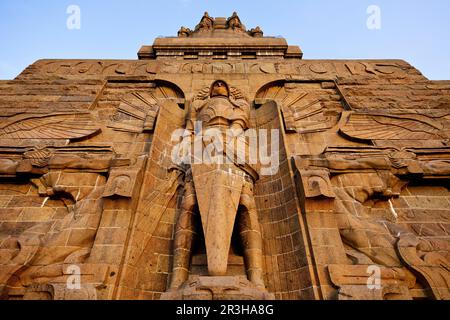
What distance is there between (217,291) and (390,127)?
6447 millimetres

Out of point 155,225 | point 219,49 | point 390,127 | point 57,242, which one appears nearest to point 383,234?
point 390,127

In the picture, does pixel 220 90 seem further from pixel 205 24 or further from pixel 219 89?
pixel 205 24

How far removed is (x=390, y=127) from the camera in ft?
23.4

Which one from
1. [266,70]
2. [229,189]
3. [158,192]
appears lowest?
[229,189]

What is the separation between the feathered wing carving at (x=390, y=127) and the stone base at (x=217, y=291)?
4917 millimetres

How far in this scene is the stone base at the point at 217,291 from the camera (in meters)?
3.48

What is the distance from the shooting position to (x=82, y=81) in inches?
365

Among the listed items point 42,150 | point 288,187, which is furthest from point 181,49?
point 288,187

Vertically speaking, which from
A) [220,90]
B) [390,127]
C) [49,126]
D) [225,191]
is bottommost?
[225,191]

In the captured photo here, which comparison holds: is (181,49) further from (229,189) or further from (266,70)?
(229,189)

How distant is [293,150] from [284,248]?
2539mm

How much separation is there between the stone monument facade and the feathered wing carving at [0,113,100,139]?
4 cm

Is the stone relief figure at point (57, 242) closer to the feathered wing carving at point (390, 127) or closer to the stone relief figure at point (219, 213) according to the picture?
the stone relief figure at point (219, 213)

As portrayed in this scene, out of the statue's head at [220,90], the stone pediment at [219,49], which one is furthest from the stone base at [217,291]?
the stone pediment at [219,49]
